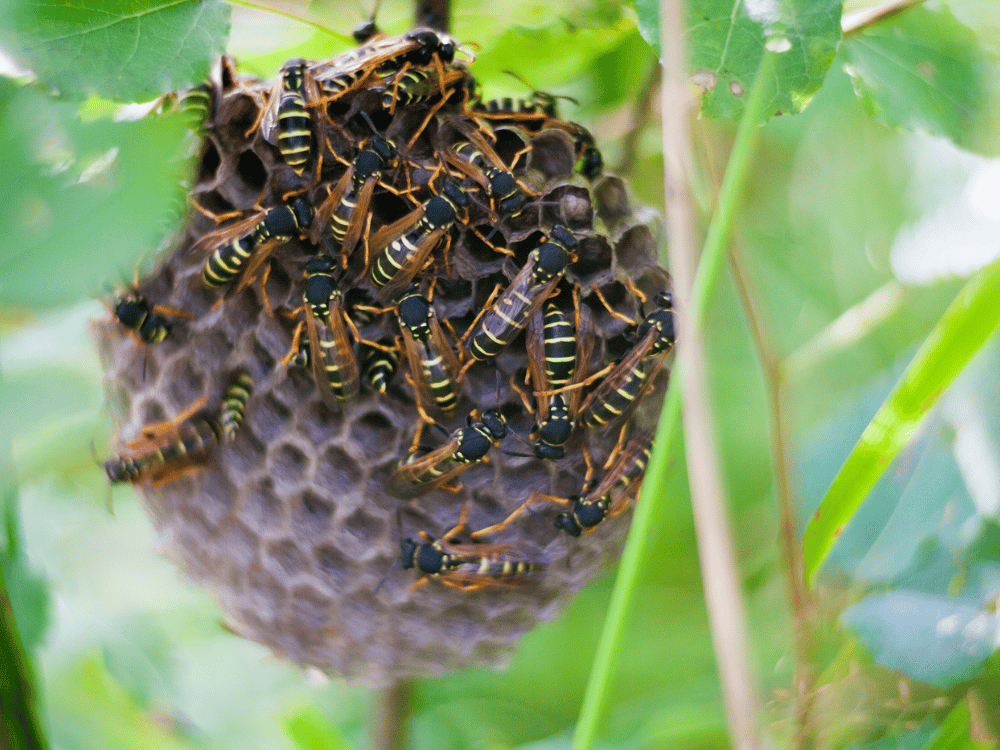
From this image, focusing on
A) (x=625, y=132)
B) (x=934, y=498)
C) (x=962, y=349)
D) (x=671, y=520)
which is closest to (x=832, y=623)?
(x=934, y=498)

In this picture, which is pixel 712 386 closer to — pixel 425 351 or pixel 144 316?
pixel 425 351

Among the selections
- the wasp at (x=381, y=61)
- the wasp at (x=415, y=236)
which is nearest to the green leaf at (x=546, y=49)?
the wasp at (x=381, y=61)

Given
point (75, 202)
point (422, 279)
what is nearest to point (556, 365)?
point (422, 279)

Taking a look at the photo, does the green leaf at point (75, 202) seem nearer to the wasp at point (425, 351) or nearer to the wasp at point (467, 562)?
the wasp at point (425, 351)

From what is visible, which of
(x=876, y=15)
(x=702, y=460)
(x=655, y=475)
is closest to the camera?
(x=702, y=460)

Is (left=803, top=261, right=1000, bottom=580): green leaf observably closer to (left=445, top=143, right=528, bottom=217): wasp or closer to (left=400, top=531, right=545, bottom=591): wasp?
(left=400, top=531, right=545, bottom=591): wasp

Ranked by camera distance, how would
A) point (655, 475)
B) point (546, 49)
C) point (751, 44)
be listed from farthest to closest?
1. point (546, 49)
2. point (751, 44)
3. point (655, 475)
